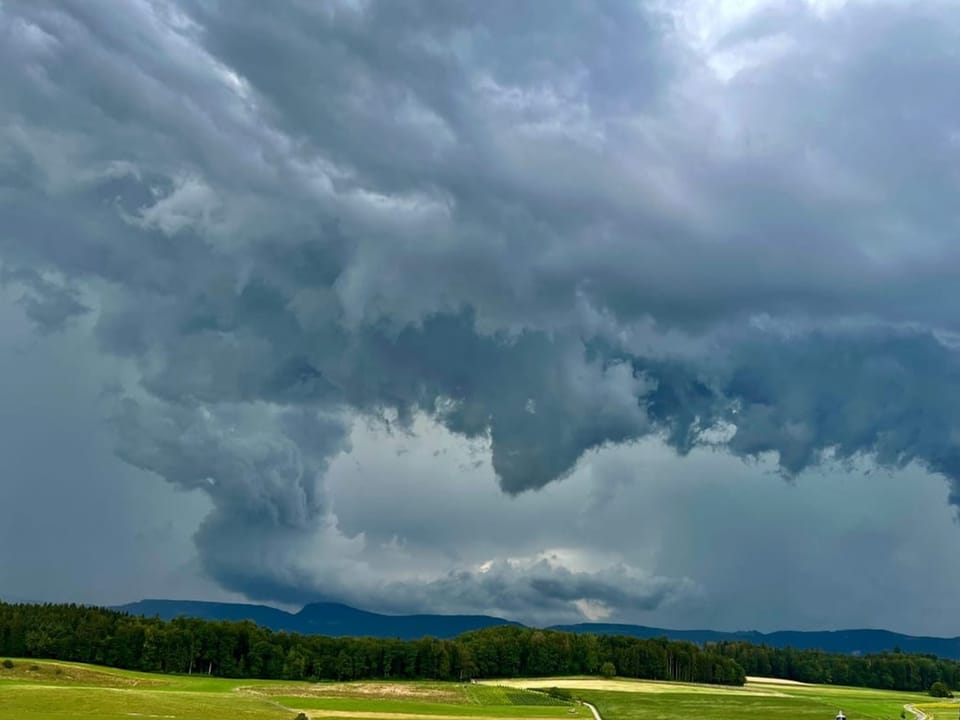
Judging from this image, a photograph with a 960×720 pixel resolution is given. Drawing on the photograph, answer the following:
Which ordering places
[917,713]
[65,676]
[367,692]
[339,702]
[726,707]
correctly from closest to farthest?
[339,702]
[726,707]
[917,713]
[65,676]
[367,692]

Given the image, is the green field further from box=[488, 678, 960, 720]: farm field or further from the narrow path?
the narrow path

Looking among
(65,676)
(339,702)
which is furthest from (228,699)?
(65,676)

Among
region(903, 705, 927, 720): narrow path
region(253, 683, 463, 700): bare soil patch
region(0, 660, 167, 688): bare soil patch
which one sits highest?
region(903, 705, 927, 720): narrow path

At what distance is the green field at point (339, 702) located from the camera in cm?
11988

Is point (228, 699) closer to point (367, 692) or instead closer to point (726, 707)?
point (367, 692)

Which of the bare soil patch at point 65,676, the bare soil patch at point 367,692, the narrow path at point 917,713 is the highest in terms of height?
the narrow path at point 917,713

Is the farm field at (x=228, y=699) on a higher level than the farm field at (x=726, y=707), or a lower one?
lower

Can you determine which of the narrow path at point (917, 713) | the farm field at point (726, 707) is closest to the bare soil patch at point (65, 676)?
the farm field at point (726, 707)

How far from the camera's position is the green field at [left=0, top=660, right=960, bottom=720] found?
393ft

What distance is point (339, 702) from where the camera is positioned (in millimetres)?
154625

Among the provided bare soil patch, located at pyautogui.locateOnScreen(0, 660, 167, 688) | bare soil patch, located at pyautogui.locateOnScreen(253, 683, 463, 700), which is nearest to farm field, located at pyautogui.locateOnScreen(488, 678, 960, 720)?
bare soil patch, located at pyautogui.locateOnScreen(253, 683, 463, 700)

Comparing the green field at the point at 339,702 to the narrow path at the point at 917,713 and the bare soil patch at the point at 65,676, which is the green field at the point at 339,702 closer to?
the bare soil patch at the point at 65,676

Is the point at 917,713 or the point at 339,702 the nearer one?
the point at 339,702

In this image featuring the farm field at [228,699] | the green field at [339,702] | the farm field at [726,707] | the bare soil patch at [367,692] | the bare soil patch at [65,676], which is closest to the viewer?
the farm field at [228,699]
